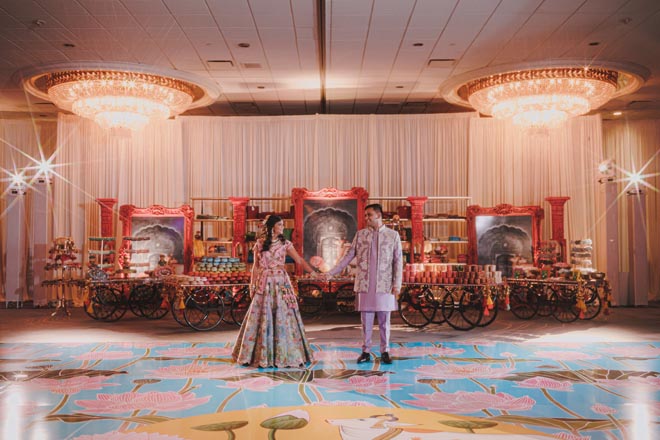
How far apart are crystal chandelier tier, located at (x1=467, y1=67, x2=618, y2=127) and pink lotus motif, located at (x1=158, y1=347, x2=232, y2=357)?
6.28 m

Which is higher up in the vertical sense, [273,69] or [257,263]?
[273,69]

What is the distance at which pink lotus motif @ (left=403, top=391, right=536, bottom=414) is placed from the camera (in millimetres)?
4863

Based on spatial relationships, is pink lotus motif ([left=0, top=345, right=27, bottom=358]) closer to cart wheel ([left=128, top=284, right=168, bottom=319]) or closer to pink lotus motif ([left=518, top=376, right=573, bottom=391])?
cart wheel ([left=128, top=284, right=168, bottom=319])

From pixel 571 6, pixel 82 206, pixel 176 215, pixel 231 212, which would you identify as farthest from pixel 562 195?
pixel 82 206

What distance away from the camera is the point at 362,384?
5645 millimetres

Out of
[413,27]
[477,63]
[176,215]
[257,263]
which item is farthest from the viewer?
[176,215]

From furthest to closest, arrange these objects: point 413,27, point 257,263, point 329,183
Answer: point 329,183 < point 413,27 < point 257,263

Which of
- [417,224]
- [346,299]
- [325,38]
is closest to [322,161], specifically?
[417,224]

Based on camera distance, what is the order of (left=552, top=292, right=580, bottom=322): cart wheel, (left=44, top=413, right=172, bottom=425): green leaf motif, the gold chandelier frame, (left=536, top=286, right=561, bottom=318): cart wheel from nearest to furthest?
(left=44, top=413, right=172, bottom=425): green leaf motif < the gold chandelier frame < (left=552, top=292, right=580, bottom=322): cart wheel < (left=536, top=286, right=561, bottom=318): cart wheel

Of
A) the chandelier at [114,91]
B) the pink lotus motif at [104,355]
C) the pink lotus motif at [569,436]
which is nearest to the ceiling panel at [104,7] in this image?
the chandelier at [114,91]

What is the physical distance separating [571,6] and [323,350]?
203 inches

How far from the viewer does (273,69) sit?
10.1 meters

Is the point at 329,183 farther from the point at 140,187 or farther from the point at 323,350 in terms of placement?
the point at 323,350

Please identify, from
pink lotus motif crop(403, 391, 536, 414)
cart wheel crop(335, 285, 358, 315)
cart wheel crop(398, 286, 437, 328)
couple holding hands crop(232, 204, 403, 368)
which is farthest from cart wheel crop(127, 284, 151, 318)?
pink lotus motif crop(403, 391, 536, 414)
